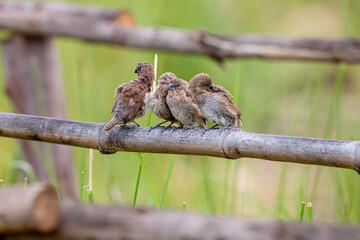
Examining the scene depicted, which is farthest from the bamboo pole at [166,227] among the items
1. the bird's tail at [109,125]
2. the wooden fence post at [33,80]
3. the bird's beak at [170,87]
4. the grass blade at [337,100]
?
the wooden fence post at [33,80]

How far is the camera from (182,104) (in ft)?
6.63

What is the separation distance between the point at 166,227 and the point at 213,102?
28.3 inches

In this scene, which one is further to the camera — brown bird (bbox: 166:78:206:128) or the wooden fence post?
the wooden fence post

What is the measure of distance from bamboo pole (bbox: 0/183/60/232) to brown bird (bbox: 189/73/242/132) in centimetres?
73

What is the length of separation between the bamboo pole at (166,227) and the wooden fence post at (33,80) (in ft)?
9.92

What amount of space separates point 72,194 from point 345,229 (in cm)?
353

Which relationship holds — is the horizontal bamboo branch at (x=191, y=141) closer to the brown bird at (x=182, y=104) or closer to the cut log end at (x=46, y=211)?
the brown bird at (x=182, y=104)

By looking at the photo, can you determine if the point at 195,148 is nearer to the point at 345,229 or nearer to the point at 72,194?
the point at 345,229

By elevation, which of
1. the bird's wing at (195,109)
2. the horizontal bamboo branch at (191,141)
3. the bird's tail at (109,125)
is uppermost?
the bird's wing at (195,109)

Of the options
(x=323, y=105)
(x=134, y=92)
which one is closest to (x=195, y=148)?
(x=134, y=92)

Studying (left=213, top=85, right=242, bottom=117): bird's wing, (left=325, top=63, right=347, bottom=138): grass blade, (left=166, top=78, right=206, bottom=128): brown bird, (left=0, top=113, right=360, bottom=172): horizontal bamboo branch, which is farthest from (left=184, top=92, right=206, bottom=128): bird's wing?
(left=325, top=63, right=347, bottom=138): grass blade

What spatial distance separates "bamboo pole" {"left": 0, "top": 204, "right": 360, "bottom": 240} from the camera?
1161mm

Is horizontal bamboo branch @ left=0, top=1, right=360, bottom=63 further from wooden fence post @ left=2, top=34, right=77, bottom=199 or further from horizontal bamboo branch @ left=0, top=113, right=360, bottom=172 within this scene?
horizontal bamboo branch @ left=0, top=113, right=360, bottom=172

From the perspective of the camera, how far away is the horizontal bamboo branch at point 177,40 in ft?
11.5
